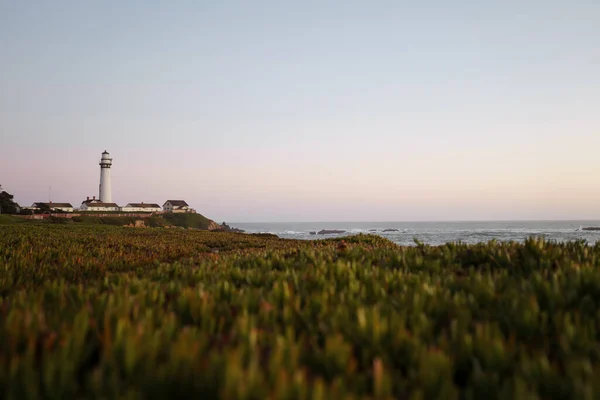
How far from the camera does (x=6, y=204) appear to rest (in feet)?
247

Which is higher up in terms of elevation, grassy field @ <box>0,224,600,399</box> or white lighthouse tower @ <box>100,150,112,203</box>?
white lighthouse tower @ <box>100,150,112,203</box>

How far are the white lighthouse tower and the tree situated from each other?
97.1 ft

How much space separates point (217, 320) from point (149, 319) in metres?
0.57

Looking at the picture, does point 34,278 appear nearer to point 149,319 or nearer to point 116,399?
point 149,319

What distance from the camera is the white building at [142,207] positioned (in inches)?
5186

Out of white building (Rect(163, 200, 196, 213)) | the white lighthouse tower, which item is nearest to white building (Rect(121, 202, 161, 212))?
white building (Rect(163, 200, 196, 213))

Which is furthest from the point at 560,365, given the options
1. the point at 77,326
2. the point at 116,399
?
the point at 77,326

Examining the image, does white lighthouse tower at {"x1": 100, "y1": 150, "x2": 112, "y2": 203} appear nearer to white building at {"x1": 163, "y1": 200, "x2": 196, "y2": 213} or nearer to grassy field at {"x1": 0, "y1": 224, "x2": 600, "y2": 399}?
white building at {"x1": 163, "y1": 200, "x2": 196, "y2": 213}

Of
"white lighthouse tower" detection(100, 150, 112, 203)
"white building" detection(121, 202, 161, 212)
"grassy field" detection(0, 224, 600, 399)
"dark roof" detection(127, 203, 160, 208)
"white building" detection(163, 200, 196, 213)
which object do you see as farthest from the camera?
"white building" detection(163, 200, 196, 213)

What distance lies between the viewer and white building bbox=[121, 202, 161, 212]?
132m

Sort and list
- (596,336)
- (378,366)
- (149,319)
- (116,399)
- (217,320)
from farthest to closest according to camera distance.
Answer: (217,320), (596,336), (149,319), (378,366), (116,399)

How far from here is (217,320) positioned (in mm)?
3020

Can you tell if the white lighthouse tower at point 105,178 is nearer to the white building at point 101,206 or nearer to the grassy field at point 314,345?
the white building at point 101,206

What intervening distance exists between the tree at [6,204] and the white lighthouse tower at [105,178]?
29.6m
